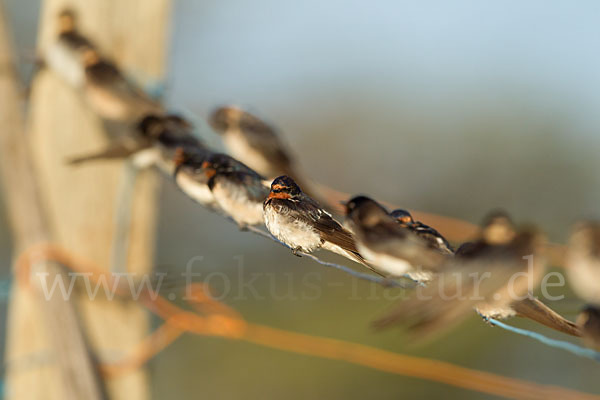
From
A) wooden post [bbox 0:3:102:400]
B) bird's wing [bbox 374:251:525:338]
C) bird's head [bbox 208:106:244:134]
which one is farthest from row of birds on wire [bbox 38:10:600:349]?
bird's head [bbox 208:106:244:134]

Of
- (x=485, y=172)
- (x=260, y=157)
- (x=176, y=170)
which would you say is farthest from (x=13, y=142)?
(x=485, y=172)

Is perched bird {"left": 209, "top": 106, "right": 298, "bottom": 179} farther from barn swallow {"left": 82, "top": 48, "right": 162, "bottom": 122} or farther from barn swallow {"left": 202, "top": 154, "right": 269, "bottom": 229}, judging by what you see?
barn swallow {"left": 202, "top": 154, "right": 269, "bottom": 229}

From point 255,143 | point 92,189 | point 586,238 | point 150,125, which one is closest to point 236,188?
point 150,125

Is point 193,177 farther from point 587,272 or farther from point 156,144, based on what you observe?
point 587,272

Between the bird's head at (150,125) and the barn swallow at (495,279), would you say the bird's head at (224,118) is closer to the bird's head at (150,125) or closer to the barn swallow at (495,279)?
the bird's head at (150,125)

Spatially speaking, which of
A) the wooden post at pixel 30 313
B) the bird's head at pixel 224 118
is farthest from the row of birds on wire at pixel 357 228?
the bird's head at pixel 224 118

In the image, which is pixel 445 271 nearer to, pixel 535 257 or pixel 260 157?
pixel 535 257
